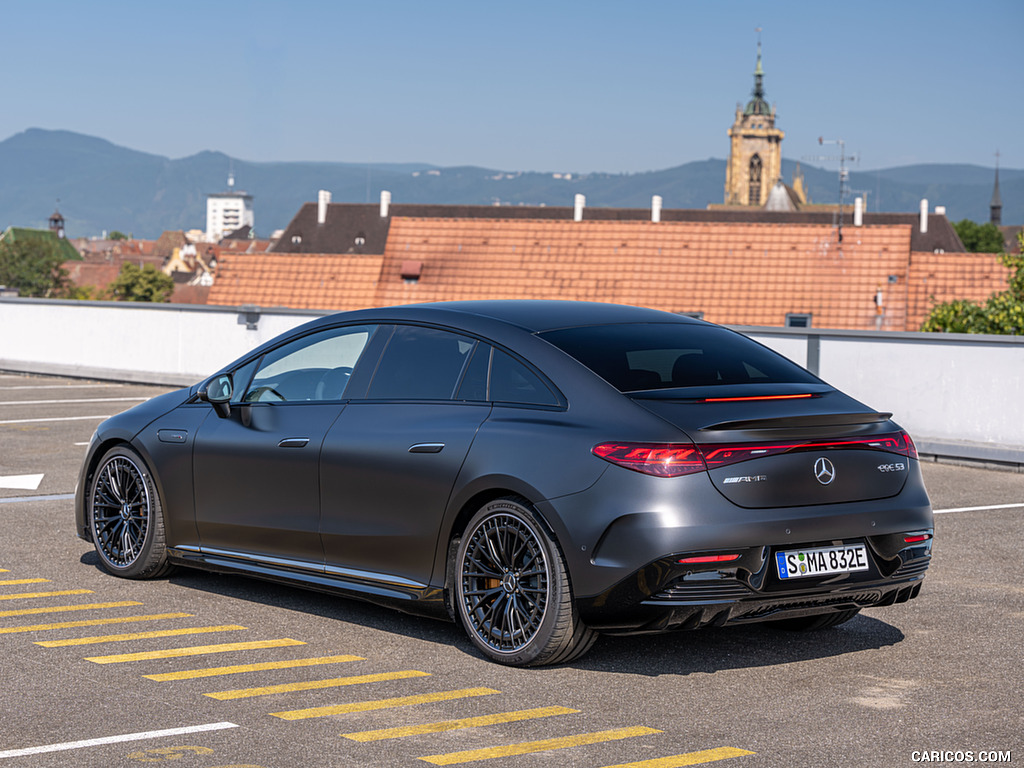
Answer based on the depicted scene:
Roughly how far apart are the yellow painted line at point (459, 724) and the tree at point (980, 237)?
15292 cm

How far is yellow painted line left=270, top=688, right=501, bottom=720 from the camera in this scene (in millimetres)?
4891

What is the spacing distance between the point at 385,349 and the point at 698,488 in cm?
192

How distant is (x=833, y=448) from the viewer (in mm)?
5535

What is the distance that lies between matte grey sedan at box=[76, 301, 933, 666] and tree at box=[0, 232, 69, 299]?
161392 millimetres

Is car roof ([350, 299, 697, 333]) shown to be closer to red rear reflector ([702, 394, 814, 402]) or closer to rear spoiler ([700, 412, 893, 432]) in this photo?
red rear reflector ([702, 394, 814, 402])

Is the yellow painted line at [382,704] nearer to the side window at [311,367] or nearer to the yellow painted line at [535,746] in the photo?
the yellow painted line at [535,746]

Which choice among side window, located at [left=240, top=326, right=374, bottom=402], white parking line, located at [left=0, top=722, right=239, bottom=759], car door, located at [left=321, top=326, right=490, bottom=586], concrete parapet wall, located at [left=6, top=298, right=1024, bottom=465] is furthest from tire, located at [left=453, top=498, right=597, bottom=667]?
concrete parapet wall, located at [left=6, top=298, right=1024, bottom=465]

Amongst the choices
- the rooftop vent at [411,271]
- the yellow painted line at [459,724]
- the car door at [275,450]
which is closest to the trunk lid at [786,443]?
the yellow painted line at [459,724]

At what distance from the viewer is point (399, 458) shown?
6109 mm

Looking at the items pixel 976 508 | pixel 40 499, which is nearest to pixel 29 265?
pixel 40 499

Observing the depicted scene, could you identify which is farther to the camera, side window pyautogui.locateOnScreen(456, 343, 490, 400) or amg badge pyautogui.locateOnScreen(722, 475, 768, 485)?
side window pyautogui.locateOnScreen(456, 343, 490, 400)

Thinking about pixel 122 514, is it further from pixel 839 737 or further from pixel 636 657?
pixel 839 737

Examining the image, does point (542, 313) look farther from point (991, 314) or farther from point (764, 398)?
point (991, 314)

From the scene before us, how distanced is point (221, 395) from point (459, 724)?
2861 mm
